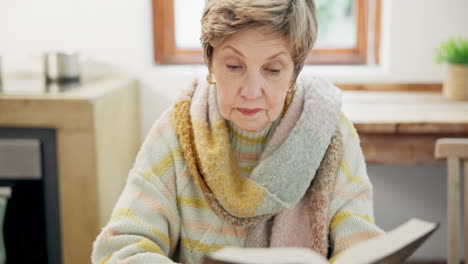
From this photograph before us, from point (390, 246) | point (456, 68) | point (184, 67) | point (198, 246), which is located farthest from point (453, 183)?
point (184, 67)

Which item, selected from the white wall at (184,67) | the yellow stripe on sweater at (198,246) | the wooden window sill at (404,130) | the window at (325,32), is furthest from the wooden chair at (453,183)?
the window at (325,32)

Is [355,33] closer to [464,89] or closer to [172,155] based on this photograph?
[464,89]

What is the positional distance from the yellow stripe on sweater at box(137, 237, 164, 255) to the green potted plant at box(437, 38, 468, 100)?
1608mm

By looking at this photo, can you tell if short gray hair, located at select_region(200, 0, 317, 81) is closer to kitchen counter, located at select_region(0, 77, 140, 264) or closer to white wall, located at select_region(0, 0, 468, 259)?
kitchen counter, located at select_region(0, 77, 140, 264)

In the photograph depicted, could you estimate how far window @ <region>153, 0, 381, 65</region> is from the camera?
8.47 feet

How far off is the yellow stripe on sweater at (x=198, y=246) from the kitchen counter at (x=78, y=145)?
99 centimetres

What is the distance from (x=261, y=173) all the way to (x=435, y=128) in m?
1.01

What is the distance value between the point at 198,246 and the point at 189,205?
0.08 metres

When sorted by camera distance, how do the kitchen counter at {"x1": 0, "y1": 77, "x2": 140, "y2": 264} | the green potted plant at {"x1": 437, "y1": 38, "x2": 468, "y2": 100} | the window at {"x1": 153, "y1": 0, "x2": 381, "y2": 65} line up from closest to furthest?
the kitchen counter at {"x1": 0, "y1": 77, "x2": 140, "y2": 264} < the green potted plant at {"x1": 437, "y1": 38, "x2": 468, "y2": 100} < the window at {"x1": 153, "y1": 0, "x2": 381, "y2": 65}

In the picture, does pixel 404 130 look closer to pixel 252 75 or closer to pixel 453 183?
pixel 453 183

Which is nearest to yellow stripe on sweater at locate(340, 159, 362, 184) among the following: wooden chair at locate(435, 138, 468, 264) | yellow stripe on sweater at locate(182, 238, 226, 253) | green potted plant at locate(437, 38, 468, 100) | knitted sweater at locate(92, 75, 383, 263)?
knitted sweater at locate(92, 75, 383, 263)

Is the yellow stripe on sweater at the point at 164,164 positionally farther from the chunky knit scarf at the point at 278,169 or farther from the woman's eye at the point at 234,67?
the woman's eye at the point at 234,67

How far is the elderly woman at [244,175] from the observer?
100 centimetres

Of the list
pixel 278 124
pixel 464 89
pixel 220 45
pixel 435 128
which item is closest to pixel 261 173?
pixel 278 124
